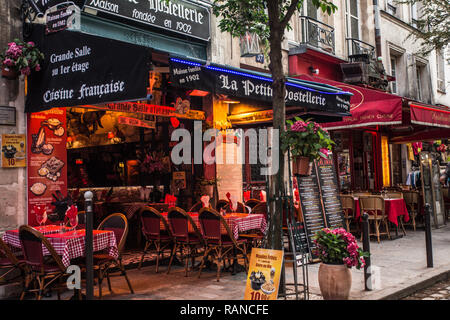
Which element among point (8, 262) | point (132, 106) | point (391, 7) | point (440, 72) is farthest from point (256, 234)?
point (440, 72)

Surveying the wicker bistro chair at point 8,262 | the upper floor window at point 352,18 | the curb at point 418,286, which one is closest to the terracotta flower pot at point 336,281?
the curb at point 418,286

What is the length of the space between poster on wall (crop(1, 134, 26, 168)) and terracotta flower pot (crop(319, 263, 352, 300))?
4.50 meters

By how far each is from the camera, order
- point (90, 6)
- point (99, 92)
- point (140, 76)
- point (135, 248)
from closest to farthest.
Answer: point (140, 76) → point (99, 92) → point (90, 6) → point (135, 248)

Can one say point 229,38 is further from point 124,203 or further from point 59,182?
point 59,182

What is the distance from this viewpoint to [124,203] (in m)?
10.8

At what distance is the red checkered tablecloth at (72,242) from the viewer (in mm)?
5438

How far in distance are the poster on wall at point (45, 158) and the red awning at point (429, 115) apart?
7.56 meters

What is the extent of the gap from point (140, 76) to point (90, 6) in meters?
2.93

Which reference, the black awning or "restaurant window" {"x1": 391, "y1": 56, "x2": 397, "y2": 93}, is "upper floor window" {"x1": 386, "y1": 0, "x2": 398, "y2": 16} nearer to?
"restaurant window" {"x1": 391, "y1": 56, "x2": 397, "y2": 93}

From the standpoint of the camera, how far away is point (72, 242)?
554cm

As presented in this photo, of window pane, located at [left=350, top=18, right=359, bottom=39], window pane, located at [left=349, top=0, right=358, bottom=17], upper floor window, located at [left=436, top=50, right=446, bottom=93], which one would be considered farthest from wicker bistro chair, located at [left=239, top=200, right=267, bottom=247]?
upper floor window, located at [left=436, top=50, right=446, bottom=93]

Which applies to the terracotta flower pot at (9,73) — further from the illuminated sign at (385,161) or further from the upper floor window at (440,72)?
the upper floor window at (440,72)

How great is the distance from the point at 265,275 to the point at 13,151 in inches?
161

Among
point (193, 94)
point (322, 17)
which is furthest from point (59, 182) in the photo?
point (322, 17)
